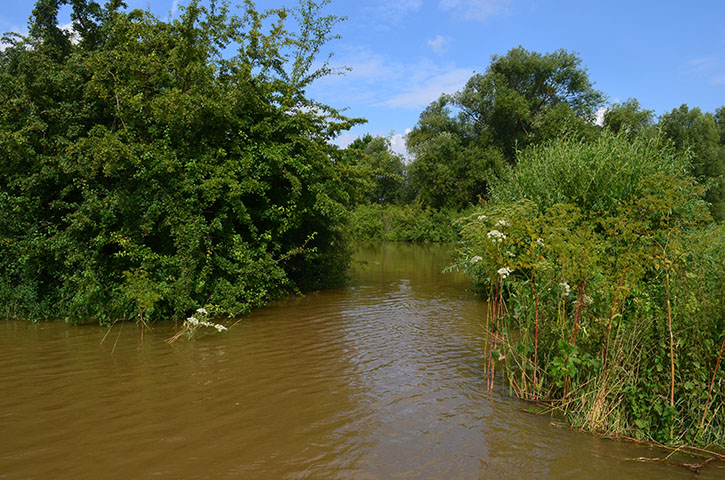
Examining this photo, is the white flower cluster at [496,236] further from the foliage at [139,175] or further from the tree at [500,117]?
the tree at [500,117]

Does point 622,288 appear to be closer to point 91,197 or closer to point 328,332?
point 328,332

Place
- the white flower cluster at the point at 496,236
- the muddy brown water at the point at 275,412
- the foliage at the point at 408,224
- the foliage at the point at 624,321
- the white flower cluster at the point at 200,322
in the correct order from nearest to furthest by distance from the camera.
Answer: the muddy brown water at the point at 275,412, the foliage at the point at 624,321, the white flower cluster at the point at 496,236, the white flower cluster at the point at 200,322, the foliage at the point at 408,224

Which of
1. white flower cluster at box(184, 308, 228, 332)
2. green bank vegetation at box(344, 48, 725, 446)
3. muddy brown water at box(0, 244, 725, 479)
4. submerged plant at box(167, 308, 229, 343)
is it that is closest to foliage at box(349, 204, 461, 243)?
submerged plant at box(167, 308, 229, 343)

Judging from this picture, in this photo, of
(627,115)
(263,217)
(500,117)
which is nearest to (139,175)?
(263,217)

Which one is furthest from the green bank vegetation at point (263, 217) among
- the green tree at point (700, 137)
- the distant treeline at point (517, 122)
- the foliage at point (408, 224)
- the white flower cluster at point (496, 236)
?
the green tree at point (700, 137)

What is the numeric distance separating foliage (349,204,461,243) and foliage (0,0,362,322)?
27979 millimetres

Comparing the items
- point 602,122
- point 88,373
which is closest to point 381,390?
point 88,373

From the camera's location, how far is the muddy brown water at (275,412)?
4398 mm

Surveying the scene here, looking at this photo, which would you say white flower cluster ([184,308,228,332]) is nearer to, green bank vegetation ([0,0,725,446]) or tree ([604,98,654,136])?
green bank vegetation ([0,0,725,446])

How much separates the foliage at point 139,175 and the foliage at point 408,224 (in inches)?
1102

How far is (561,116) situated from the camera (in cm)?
3472

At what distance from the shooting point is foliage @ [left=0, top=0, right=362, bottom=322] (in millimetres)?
9898

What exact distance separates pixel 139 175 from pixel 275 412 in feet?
21.5

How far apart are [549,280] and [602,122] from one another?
38.5 meters
